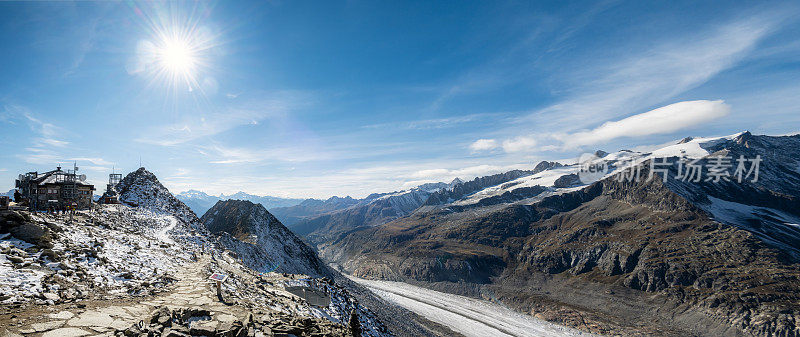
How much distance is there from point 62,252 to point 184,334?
17466 millimetres

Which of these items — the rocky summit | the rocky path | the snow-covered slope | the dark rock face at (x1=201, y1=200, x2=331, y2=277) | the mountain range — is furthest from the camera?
the mountain range

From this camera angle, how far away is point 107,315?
1423 centimetres

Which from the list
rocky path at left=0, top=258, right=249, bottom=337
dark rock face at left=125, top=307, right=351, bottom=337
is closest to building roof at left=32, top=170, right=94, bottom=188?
rocky path at left=0, top=258, right=249, bottom=337

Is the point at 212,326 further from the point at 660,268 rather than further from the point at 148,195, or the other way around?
the point at 660,268

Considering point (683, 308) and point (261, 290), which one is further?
point (683, 308)

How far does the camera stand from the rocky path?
38.4 feet

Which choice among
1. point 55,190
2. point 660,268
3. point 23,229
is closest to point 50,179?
point 55,190

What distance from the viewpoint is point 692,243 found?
451 ft

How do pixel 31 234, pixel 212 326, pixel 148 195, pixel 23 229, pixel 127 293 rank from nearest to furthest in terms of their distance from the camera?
pixel 212 326 → pixel 127 293 → pixel 23 229 → pixel 31 234 → pixel 148 195

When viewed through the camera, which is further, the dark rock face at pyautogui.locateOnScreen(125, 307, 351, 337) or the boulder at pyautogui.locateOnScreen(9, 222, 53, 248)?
the boulder at pyautogui.locateOnScreen(9, 222, 53, 248)

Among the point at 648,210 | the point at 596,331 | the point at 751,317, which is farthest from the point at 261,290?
the point at 648,210

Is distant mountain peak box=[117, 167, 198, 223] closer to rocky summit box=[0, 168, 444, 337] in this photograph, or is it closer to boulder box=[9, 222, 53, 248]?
rocky summit box=[0, 168, 444, 337]

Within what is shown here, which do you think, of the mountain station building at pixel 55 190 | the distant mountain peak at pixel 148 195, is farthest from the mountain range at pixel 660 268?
the mountain station building at pixel 55 190

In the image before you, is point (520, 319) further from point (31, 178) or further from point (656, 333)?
point (31, 178)
